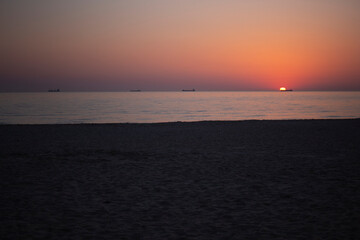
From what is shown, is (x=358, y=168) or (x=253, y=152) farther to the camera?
(x=253, y=152)

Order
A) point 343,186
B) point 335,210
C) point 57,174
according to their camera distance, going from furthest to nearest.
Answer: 1. point 57,174
2. point 343,186
3. point 335,210

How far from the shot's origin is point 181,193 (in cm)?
771

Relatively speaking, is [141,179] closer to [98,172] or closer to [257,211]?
[98,172]

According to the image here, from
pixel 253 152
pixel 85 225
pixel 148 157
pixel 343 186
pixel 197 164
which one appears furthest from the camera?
pixel 253 152

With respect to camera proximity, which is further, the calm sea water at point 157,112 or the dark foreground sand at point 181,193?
the calm sea water at point 157,112

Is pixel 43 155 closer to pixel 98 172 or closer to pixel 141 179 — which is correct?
pixel 98 172

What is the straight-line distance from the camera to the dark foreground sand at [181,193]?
219 inches

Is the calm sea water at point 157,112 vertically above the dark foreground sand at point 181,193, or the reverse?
the calm sea water at point 157,112

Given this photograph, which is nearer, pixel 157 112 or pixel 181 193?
pixel 181 193

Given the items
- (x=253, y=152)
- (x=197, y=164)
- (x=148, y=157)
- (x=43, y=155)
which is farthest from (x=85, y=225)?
(x=253, y=152)

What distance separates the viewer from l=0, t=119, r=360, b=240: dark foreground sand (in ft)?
18.2

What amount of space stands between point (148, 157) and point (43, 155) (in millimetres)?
4403

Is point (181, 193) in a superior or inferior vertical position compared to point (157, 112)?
inferior

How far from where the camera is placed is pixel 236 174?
9688mm
